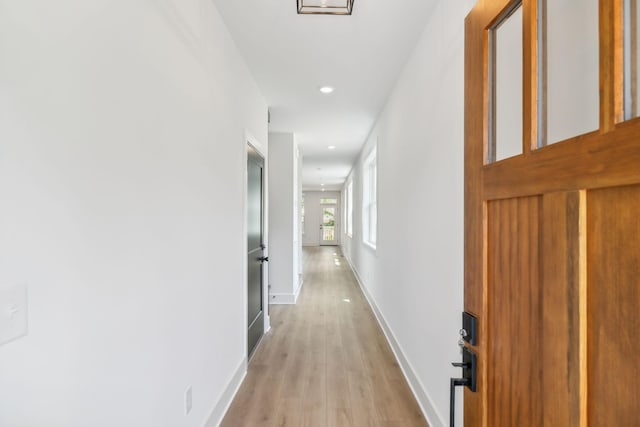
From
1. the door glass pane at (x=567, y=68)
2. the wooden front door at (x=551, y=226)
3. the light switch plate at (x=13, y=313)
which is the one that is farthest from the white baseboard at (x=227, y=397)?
the door glass pane at (x=567, y=68)

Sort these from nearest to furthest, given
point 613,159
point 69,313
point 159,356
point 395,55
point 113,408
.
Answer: point 613,159
point 69,313
point 113,408
point 159,356
point 395,55

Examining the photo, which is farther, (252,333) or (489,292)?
(252,333)

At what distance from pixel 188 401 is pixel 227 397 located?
730 mm

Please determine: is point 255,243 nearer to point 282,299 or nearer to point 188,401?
point 188,401

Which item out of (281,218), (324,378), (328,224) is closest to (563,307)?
(324,378)

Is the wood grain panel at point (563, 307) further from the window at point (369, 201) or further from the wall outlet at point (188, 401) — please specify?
the window at point (369, 201)

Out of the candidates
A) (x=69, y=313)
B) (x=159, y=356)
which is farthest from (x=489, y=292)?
(x=159, y=356)

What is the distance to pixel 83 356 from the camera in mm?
994

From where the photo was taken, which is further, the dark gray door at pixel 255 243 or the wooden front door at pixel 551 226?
the dark gray door at pixel 255 243

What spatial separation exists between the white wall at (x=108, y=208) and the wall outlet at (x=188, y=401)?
52mm

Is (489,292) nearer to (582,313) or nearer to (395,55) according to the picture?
(582,313)

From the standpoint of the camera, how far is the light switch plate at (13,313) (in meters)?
0.74

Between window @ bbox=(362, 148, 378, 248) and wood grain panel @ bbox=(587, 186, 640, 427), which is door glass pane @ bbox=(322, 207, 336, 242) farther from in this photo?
wood grain panel @ bbox=(587, 186, 640, 427)

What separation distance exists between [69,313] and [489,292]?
3.81 feet
